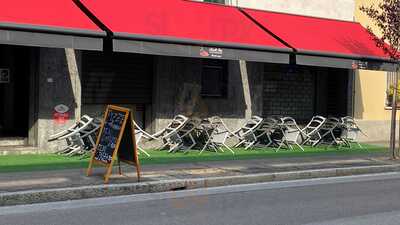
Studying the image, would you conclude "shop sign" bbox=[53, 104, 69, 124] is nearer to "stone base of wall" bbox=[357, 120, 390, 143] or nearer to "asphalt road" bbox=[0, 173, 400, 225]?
"asphalt road" bbox=[0, 173, 400, 225]

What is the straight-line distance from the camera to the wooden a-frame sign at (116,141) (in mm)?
10188

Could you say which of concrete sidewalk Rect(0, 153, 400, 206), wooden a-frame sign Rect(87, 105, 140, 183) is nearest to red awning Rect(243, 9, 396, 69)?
concrete sidewalk Rect(0, 153, 400, 206)

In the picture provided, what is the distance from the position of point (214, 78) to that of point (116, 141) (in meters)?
7.39

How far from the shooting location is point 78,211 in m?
8.51

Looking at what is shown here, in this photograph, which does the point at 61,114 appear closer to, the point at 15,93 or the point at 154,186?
the point at 15,93

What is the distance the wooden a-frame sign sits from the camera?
10.2 m

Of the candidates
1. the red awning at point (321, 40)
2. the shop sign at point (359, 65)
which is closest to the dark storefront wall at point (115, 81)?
the red awning at point (321, 40)

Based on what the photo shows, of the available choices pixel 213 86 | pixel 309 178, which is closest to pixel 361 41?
pixel 213 86

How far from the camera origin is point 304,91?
19.3 metres

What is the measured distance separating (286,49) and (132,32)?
438 cm

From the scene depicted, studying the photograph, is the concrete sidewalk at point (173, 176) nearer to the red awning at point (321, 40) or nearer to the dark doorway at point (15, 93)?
the red awning at point (321, 40)

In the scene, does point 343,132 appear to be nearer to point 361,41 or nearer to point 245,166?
point 361,41

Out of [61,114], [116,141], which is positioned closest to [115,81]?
[61,114]

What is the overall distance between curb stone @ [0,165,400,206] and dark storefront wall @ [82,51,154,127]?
16.6ft
